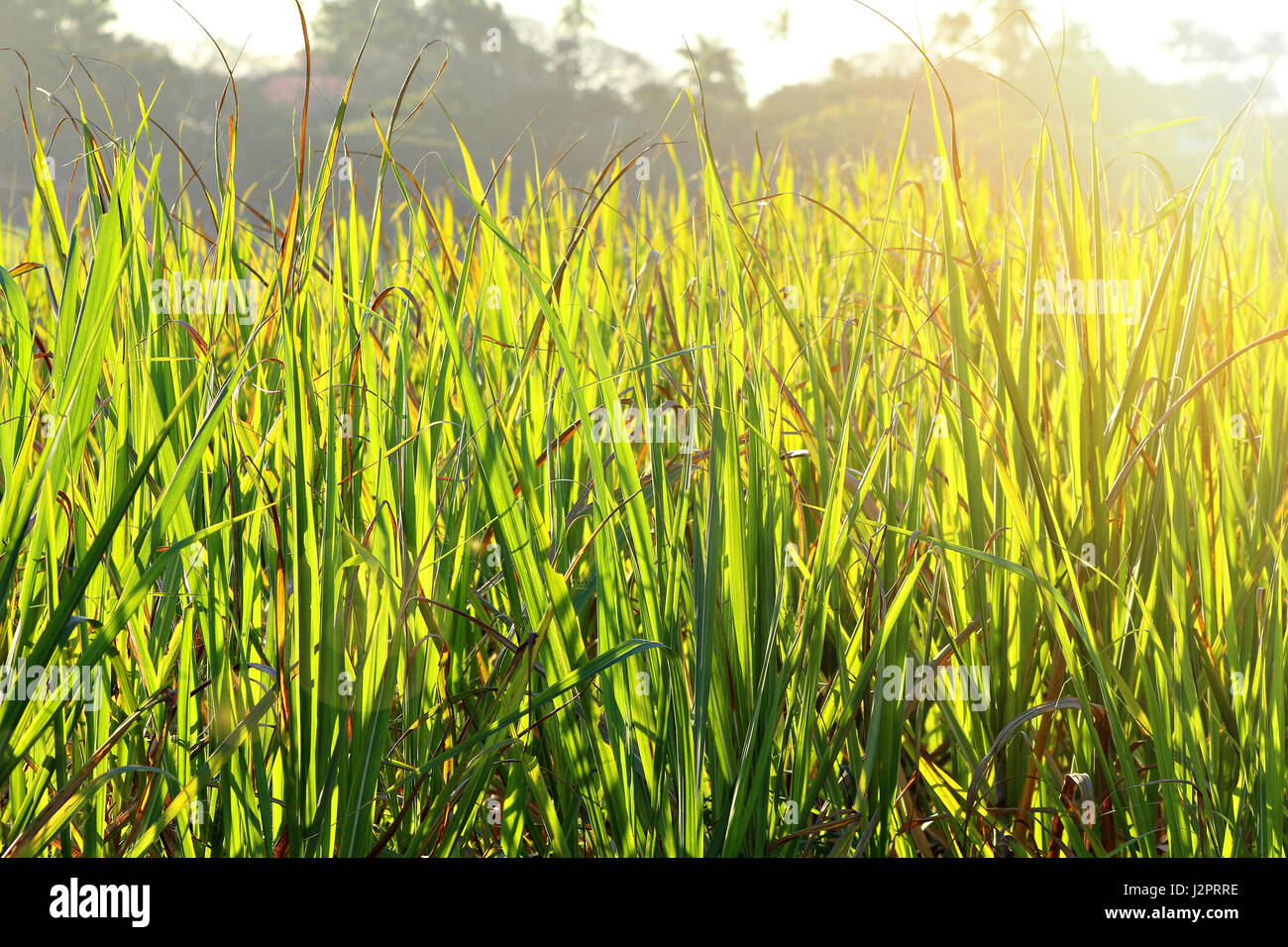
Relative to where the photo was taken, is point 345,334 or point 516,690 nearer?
point 516,690

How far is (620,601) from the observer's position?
64cm

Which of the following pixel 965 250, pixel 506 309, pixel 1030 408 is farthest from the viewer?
pixel 965 250

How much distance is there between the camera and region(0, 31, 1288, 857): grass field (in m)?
0.62

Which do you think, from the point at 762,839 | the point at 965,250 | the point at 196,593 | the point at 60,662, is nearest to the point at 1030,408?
the point at 762,839

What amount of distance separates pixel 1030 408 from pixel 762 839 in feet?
1.61

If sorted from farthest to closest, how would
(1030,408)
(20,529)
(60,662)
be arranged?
1. (1030,408)
2. (60,662)
3. (20,529)

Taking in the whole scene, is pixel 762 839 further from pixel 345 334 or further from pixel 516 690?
pixel 345 334

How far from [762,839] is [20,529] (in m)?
0.58

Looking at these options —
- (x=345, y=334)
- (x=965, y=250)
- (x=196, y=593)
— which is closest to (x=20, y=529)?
(x=196, y=593)

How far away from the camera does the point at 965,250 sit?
197 cm

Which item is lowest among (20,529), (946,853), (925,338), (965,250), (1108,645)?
(946,853)

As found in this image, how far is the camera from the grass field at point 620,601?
2.02ft

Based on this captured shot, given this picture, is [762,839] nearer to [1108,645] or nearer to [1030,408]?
[1108,645]
